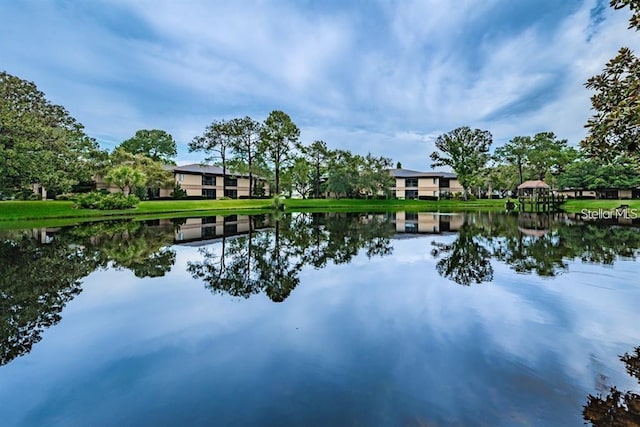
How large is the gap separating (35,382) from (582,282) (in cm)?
999

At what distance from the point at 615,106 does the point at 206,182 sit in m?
58.3

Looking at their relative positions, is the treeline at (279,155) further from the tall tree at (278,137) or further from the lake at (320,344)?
the lake at (320,344)

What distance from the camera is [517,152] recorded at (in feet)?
175

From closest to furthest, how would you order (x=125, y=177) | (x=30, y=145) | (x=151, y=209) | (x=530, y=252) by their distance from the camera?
(x=530, y=252)
(x=30, y=145)
(x=151, y=209)
(x=125, y=177)

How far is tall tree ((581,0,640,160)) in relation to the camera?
5.62 metres

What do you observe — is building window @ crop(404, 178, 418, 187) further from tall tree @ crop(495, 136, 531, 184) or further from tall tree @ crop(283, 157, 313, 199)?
tall tree @ crop(283, 157, 313, 199)

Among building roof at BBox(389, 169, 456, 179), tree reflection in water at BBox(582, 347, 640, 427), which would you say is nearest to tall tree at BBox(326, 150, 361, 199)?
building roof at BBox(389, 169, 456, 179)

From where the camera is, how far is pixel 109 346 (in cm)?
453

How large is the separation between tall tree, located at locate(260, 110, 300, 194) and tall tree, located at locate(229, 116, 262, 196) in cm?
122

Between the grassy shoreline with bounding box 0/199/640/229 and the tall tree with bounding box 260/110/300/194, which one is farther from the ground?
the tall tree with bounding box 260/110/300/194

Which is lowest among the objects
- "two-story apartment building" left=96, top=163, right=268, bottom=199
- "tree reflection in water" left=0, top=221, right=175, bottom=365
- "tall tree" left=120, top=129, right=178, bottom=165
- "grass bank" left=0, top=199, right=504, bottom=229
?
"tree reflection in water" left=0, top=221, right=175, bottom=365

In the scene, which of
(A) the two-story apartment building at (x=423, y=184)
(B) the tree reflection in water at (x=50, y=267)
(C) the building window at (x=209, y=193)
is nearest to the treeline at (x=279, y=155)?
(C) the building window at (x=209, y=193)

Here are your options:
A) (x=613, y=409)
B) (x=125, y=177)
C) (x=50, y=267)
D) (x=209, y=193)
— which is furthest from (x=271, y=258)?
(x=209, y=193)

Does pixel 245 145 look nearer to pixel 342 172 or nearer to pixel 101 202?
pixel 342 172
